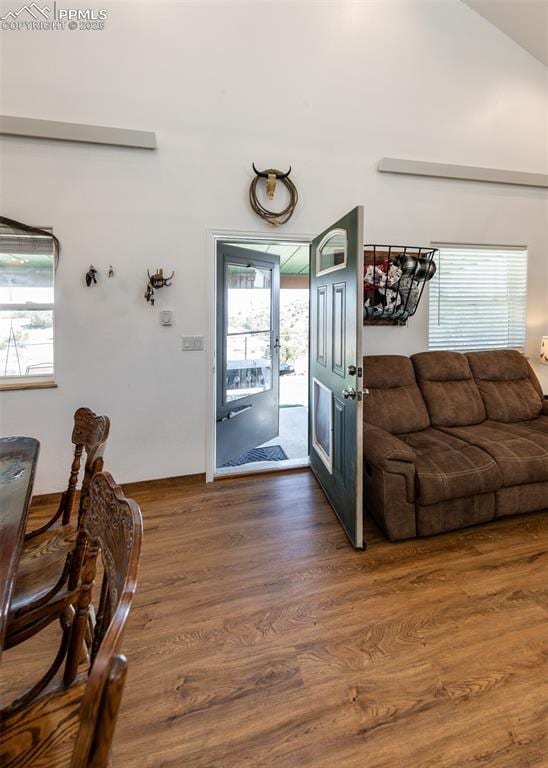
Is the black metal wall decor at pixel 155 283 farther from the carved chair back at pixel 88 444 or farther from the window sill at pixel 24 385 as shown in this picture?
the carved chair back at pixel 88 444

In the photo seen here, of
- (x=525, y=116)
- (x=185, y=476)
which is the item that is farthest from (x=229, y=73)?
(x=185, y=476)

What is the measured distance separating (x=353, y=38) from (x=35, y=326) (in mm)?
3504

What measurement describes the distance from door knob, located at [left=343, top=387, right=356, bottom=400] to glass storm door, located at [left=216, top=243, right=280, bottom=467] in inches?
54.0

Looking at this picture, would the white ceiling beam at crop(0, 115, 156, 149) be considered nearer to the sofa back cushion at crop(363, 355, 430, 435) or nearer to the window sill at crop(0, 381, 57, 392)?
the window sill at crop(0, 381, 57, 392)

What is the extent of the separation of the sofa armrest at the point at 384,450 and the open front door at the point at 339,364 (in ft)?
0.55

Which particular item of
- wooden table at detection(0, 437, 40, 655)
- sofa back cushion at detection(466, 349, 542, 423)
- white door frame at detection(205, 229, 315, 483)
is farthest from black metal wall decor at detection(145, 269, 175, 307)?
sofa back cushion at detection(466, 349, 542, 423)

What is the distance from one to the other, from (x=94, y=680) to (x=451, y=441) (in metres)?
2.69

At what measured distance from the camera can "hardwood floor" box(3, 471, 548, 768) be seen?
3.94 feet

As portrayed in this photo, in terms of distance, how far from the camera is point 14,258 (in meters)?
2.66

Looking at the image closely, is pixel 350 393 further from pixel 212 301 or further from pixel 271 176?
pixel 271 176

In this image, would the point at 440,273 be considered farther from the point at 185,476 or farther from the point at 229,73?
the point at 185,476

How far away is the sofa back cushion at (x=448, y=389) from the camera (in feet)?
10.0

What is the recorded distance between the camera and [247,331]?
3.58 m

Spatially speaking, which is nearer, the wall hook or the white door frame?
the wall hook
